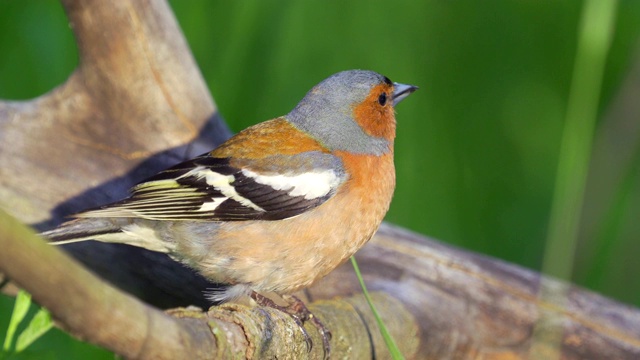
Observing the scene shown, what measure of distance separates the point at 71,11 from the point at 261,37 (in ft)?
4.25

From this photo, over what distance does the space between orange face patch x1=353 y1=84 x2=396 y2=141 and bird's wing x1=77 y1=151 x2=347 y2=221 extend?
0.87ft

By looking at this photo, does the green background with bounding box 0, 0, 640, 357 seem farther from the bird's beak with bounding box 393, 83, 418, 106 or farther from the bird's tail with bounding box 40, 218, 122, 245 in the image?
the bird's tail with bounding box 40, 218, 122, 245

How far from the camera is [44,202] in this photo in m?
3.34

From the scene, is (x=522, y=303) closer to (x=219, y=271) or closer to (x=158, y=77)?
(x=219, y=271)

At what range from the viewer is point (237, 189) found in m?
2.98

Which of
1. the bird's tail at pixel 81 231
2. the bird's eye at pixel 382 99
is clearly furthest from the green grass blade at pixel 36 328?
the bird's eye at pixel 382 99

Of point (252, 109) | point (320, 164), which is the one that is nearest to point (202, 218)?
point (320, 164)

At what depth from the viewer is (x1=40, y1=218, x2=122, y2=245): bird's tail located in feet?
9.13

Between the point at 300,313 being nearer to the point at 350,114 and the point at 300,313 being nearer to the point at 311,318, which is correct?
the point at 311,318

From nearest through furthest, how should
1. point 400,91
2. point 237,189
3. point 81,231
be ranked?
point 81,231 → point 237,189 → point 400,91

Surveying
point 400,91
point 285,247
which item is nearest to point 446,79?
point 400,91

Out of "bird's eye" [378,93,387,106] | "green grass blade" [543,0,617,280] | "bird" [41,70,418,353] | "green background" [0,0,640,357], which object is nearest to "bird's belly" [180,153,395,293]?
"bird" [41,70,418,353]

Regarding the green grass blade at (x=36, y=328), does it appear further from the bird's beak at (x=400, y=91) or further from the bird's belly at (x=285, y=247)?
the bird's beak at (x=400, y=91)

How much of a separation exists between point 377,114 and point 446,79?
2.25 m
